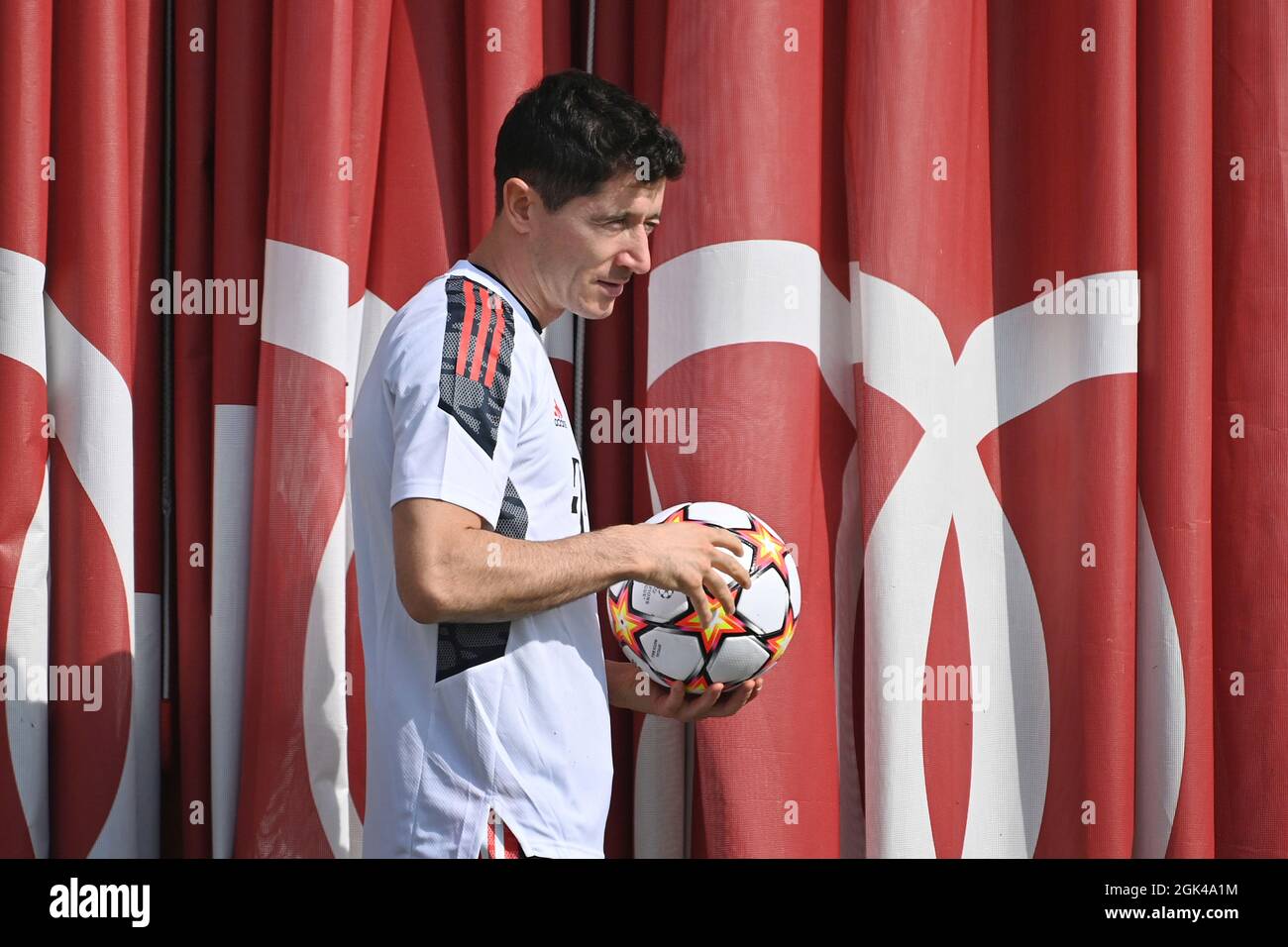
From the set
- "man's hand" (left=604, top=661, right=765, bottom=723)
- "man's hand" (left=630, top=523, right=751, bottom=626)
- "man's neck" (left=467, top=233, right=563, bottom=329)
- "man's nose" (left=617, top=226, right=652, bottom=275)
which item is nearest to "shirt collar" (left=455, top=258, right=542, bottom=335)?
"man's neck" (left=467, top=233, right=563, bottom=329)

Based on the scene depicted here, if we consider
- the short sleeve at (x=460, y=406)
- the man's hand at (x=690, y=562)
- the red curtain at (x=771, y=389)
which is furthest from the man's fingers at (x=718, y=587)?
the red curtain at (x=771, y=389)

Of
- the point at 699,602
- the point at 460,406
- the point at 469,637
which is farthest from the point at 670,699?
the point at 460,406

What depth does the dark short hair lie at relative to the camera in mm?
1337

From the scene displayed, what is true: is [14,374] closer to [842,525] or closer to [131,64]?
[131,64]

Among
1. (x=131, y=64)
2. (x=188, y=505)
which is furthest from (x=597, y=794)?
(x=131, y=64)

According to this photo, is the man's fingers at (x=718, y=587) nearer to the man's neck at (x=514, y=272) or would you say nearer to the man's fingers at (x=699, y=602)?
the man's fingers at (x=699, y=602)

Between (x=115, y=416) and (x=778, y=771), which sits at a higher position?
(x=115, y=416)

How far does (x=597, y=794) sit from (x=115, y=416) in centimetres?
103

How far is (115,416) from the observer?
6.07ft

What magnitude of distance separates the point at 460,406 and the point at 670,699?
513 mm

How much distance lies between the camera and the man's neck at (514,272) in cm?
136

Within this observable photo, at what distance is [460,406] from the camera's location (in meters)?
1.18

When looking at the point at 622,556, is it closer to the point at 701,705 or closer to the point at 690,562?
the point at 690,562
